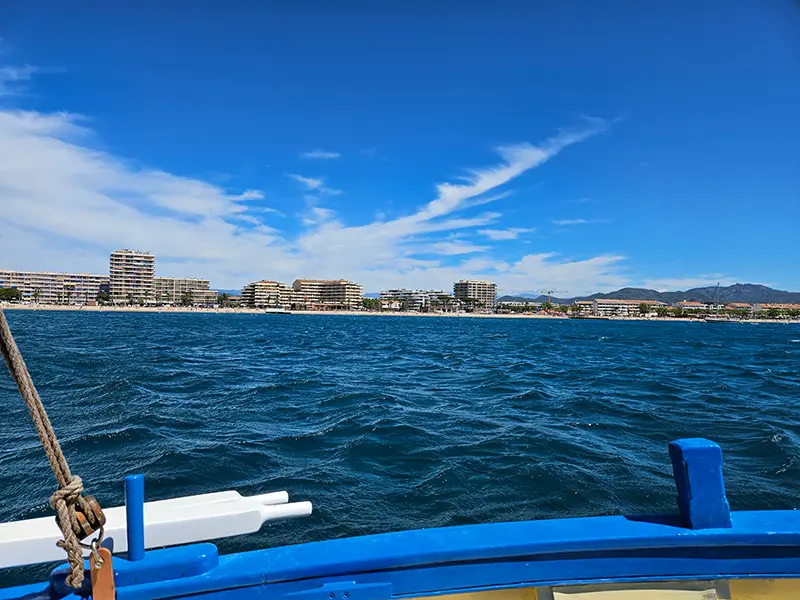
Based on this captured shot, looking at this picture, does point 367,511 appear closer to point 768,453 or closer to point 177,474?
point 177,474

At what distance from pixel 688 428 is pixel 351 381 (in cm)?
960

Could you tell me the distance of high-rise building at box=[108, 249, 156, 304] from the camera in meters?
167

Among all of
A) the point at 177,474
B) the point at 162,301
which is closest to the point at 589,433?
the point at 177,474

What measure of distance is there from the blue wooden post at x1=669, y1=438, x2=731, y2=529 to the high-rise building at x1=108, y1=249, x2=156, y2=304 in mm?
184127

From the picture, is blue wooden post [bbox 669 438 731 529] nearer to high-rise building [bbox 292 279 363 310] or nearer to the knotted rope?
the knotted rope

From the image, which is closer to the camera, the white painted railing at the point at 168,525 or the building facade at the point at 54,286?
the white painted railing at the point at 168,525

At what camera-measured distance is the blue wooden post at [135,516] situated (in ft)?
5.20

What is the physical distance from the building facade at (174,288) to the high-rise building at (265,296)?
17.3m

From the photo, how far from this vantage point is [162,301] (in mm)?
166750

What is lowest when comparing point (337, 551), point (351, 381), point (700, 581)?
point (351, 381)

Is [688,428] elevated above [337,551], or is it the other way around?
[337,551]

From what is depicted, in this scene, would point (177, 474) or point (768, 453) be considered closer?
point (177, 474)

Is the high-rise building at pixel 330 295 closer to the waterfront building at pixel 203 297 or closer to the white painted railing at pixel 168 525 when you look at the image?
the waterfront building at pixel 203 297

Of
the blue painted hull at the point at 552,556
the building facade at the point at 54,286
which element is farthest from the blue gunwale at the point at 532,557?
the building facade at the point at 54,286
